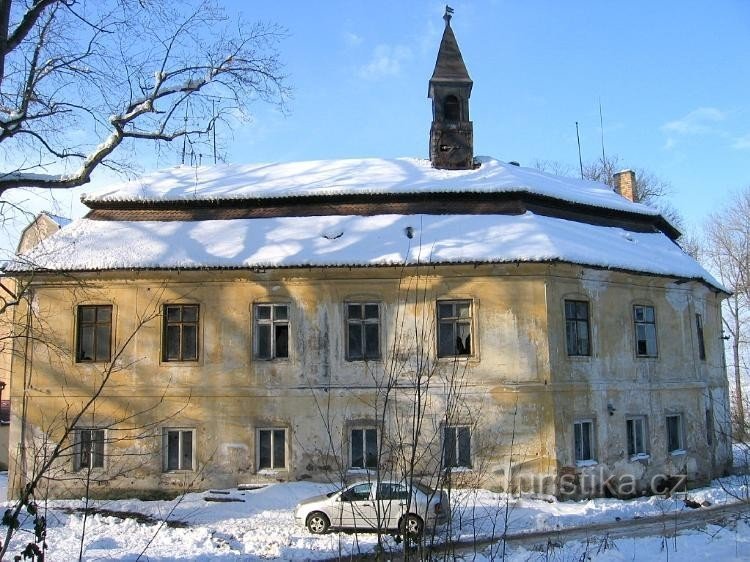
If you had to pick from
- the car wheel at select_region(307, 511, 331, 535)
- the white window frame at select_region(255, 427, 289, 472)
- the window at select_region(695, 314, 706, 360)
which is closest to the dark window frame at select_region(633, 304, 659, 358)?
the window at select_region(695, 314, 706, 360)

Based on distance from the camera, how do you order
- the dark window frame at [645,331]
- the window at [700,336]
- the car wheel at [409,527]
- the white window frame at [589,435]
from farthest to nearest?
the window at [700,336]
the dark window frame at [645,331]
the white window frame at [589,435]
the car wheel at [409,527]

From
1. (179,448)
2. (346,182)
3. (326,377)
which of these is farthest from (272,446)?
(346,182)

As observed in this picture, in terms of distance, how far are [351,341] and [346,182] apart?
15.8 feet

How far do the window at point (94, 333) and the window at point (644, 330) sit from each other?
13.7 m

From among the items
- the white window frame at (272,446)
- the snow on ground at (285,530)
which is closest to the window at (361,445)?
the snow on ground at (285,530)

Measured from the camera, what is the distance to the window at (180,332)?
16859 millimetres

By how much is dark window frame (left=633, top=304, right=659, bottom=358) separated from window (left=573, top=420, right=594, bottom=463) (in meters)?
2.60

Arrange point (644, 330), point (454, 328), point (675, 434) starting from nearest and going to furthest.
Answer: point (454, 328)
point (644, 330)
point (675, 434)

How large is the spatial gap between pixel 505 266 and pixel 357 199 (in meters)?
4.49

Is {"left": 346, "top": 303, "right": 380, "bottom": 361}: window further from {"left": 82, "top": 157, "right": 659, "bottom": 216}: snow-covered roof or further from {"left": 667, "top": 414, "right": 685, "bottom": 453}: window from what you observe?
{"left": 667, "top": 414, "right": 685, "bottom": 453}: window

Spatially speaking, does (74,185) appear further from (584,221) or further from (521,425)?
(584,221)

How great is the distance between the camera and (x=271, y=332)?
1677 centimetres

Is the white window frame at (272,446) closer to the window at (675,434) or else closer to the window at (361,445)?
the window at (361,445)

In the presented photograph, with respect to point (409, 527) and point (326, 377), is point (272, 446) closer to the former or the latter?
point (326, 377)
